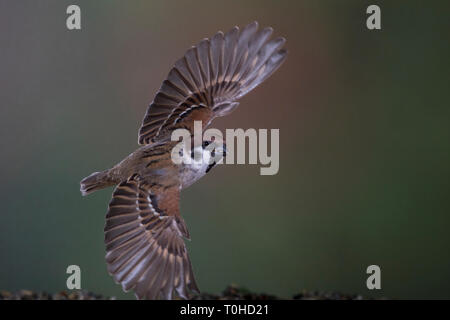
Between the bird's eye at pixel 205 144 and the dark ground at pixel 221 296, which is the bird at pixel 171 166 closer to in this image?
the bird's eye at pixel 205 144

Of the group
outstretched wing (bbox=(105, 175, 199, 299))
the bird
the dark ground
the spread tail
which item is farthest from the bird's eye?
the dark ground

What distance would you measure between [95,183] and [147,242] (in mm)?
262

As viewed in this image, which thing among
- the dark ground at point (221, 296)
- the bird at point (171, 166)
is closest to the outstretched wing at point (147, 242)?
the bird at point (171, 166)

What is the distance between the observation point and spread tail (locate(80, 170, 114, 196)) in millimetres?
1646

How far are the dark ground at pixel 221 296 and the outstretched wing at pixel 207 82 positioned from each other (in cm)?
62

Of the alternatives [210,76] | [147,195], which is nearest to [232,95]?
[210,76]

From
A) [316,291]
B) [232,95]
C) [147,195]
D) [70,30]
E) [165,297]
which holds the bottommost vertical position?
[316,291]

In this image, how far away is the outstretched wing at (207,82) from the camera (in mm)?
1612

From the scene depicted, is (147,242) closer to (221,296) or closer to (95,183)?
(95,183)

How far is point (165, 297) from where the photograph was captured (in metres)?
1.50

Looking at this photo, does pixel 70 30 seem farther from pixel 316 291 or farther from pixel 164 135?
pixel 316 291

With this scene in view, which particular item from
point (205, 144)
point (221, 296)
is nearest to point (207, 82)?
point (205, 144)
